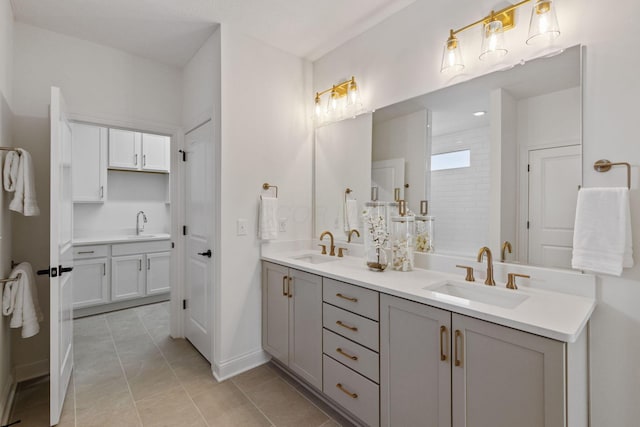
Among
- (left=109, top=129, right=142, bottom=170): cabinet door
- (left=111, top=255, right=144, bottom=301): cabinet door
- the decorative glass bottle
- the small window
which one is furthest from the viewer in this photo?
(left=109, top=129, right=142, bottom=170): cabinet door

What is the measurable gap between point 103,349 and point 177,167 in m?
1.80

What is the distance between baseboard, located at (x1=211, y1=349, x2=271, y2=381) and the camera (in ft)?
7.55

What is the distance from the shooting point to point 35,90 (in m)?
2.31

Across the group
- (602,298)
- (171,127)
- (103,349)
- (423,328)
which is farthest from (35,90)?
(602,298)

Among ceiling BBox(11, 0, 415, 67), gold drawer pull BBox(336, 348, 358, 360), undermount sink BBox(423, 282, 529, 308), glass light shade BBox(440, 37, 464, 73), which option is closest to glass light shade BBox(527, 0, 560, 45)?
glass light shade BBox(440, 37, 464, 73)

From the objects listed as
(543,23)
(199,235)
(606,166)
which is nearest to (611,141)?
(606,166)

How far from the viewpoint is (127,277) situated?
3.73 m

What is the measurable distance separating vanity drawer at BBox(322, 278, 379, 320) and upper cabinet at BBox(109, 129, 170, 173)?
329 centimetres

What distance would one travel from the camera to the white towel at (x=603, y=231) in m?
1.24

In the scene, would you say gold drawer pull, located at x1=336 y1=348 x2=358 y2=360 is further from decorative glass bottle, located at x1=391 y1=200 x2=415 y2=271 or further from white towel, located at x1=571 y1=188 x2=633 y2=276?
white towel, located at x1=571 y1=188 x2=633 y2=276

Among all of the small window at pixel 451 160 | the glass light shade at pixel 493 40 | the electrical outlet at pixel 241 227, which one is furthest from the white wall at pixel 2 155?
the glass light shade at pixel 493 40

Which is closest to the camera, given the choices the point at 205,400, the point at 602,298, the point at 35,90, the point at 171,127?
the point at 602,298

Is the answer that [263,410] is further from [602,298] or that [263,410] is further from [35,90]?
[35,90]

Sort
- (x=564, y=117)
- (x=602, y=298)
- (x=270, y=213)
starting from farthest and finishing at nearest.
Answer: (x=270, y=213), (x=564, y=117), (x=602, y=298)
